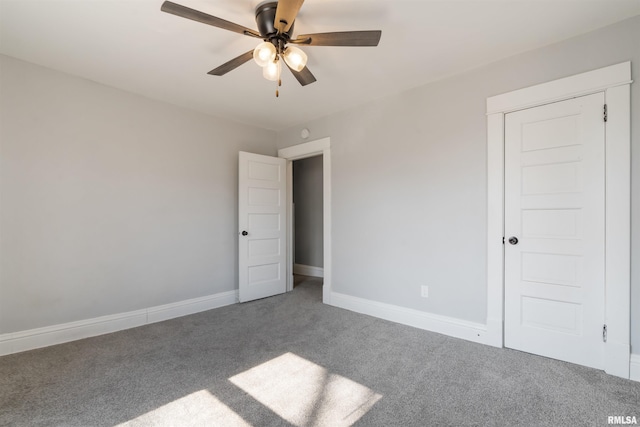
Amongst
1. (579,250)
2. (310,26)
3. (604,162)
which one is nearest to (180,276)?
(310,26)

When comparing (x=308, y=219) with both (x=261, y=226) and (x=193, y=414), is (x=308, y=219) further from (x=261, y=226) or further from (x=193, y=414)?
(x=193, y=414)

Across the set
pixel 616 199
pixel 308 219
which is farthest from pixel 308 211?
pixel 616 199

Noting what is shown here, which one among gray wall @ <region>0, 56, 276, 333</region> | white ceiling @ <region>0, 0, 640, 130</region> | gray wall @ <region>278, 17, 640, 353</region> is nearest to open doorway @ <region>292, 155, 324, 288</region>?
gray wall @ <region>278, 17, 640, 353</region>

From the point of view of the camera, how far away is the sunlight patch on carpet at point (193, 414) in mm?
1629

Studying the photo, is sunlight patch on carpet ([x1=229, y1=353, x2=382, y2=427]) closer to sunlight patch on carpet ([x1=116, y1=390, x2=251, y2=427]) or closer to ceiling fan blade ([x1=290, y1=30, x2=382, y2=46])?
sunlight patch on carpet ([x1=116, y1=390, x2=251, y2=427])

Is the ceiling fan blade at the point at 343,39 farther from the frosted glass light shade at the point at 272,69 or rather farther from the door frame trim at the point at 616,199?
the door frame trim at the point at 616,199

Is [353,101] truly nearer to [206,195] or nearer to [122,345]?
[206,195]

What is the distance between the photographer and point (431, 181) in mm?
2969

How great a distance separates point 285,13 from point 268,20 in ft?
0.96

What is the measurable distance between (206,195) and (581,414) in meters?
3.98

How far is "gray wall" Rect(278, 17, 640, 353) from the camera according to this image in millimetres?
2223

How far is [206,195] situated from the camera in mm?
3764

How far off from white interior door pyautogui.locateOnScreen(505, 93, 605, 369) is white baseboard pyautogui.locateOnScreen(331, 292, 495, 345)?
25 centimetres

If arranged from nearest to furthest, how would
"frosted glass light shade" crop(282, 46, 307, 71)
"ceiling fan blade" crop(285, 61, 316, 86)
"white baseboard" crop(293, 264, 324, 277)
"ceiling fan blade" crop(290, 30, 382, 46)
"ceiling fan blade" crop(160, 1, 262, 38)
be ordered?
"ceiling fan blade" crop(160, 1, 262, 38) < "ceiling fan blade" crop(290, 30, 382, 46) < "frosted glass light shade" crop(282, 46, 307, 71) < "ceiling fan blade" crop(285, 61, 316, 86) < "white baseboard" crop(293, 264, 324, 277)
